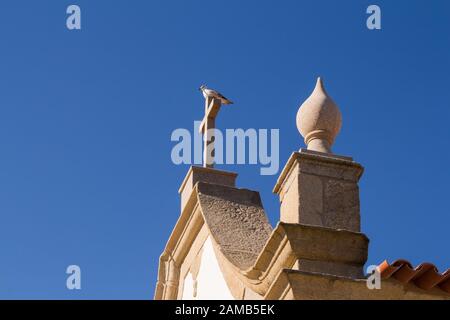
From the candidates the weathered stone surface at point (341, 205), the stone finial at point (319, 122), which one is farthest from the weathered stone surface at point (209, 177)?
the weathered stone surface at point (341, 205)

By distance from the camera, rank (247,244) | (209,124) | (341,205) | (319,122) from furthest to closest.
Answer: (209,124) < (247,244) < (319,122) < (341,205)

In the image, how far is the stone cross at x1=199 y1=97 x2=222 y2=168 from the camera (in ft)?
37.2

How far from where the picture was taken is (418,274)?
8883mm

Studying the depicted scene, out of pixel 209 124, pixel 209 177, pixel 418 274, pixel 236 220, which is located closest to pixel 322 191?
pixel 418 274

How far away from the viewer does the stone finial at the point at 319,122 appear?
956 cm

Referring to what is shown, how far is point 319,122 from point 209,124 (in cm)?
209

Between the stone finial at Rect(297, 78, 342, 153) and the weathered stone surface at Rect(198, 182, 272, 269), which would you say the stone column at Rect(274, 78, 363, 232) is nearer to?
the stone finial at Rect(297, 78, 342, 153)

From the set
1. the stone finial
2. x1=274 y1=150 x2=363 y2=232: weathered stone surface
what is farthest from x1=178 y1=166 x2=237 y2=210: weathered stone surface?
x1=274 y1=150 x2=363 y2=232: weathered stone surface

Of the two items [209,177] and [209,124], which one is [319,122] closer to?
[209,177]

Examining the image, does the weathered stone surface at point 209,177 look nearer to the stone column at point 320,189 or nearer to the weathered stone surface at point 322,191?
the stone column at point 320,189
